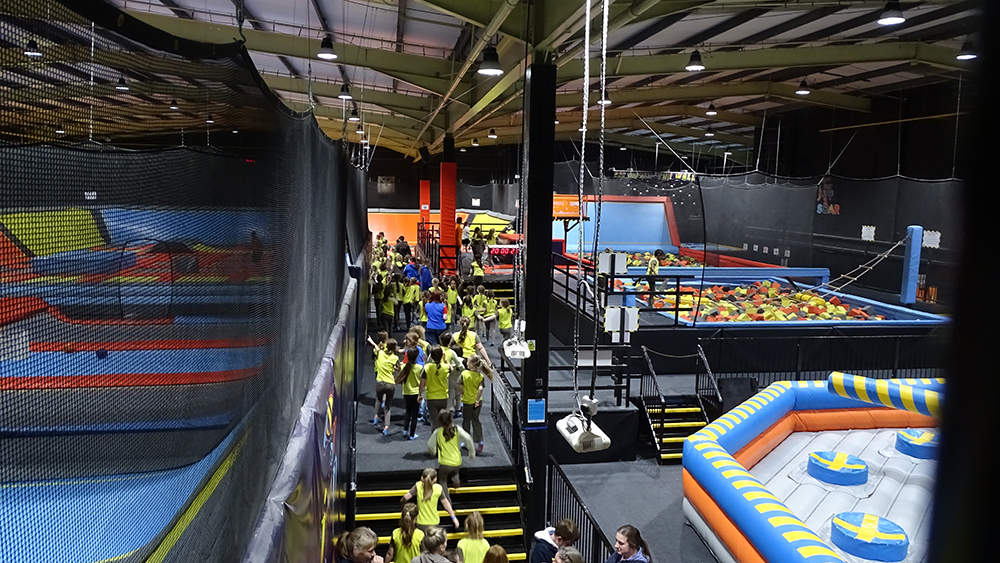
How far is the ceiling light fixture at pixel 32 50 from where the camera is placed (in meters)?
1.24

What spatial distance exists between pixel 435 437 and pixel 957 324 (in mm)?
9149

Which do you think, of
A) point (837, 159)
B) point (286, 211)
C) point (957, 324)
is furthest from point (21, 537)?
point (837, 159)

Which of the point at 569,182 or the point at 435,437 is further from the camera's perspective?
the point at 569,182

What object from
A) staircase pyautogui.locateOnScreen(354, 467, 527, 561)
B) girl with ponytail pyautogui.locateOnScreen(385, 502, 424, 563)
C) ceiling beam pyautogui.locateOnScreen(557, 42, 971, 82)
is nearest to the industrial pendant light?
ceiling beam pyautogui.locateOnScreen(557, 42, 971, 82)

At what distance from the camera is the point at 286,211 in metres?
4.05

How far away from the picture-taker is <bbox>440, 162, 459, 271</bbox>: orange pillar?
995 inches

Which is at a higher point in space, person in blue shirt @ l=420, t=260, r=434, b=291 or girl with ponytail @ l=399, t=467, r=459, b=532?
person in blue shirt @ l=420, t=260, r=434, b=291

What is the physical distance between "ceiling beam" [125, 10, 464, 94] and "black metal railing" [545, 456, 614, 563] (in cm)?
817

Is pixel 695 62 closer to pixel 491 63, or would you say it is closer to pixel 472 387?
pixel 491 63

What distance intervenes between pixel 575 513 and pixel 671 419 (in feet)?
16.6

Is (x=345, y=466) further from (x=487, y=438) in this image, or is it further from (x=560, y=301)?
(x=560, y=301)

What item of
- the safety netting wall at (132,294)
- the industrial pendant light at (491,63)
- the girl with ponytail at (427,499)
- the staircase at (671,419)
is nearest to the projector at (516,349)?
the girl with ponytail at (427,499)

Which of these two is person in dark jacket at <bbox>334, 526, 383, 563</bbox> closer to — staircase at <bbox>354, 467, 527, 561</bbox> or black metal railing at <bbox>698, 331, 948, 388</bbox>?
staircase at <bbox>354, 467, 527, 561</bbox>

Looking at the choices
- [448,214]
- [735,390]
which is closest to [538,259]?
[735,390]
